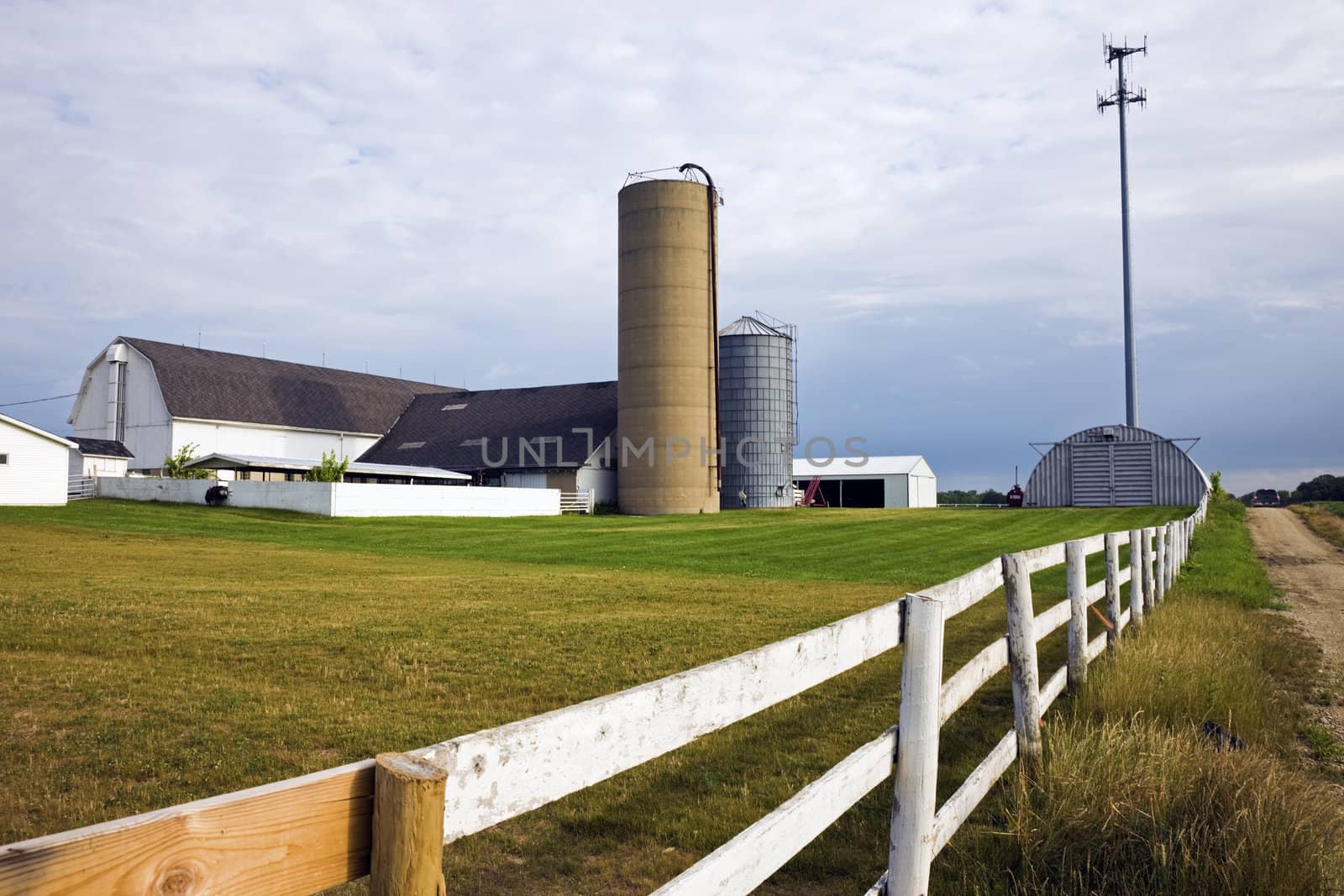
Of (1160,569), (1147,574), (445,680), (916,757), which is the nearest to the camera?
(916,757)

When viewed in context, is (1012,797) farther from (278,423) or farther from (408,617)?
(278,423)

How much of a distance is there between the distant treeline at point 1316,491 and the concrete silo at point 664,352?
4926cm

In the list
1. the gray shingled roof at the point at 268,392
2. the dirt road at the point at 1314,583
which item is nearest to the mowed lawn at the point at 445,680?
the dirt road at the point at 1314,583

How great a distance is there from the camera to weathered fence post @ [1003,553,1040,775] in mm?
5895

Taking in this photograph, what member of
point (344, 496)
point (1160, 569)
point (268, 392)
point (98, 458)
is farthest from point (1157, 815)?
point (268, 392)

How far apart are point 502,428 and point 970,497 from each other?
58166 millimetres

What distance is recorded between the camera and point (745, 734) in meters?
7.54

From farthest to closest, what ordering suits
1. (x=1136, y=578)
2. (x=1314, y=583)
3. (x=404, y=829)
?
(x=1314, y=583) → (x=1136, y=578) → (x=404, y=829)

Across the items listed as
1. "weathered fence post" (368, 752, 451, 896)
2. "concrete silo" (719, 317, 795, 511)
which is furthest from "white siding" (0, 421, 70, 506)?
"weathered fence post" (368, 752, 451, 896)

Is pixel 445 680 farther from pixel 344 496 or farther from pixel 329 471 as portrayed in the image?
pixel 329 471

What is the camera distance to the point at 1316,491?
322 feet

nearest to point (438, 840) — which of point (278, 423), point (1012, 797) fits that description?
point (1012, 797)

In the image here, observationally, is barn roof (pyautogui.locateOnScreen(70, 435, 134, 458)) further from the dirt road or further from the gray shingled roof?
the dirt road

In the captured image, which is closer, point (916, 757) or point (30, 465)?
point (916, 757)
